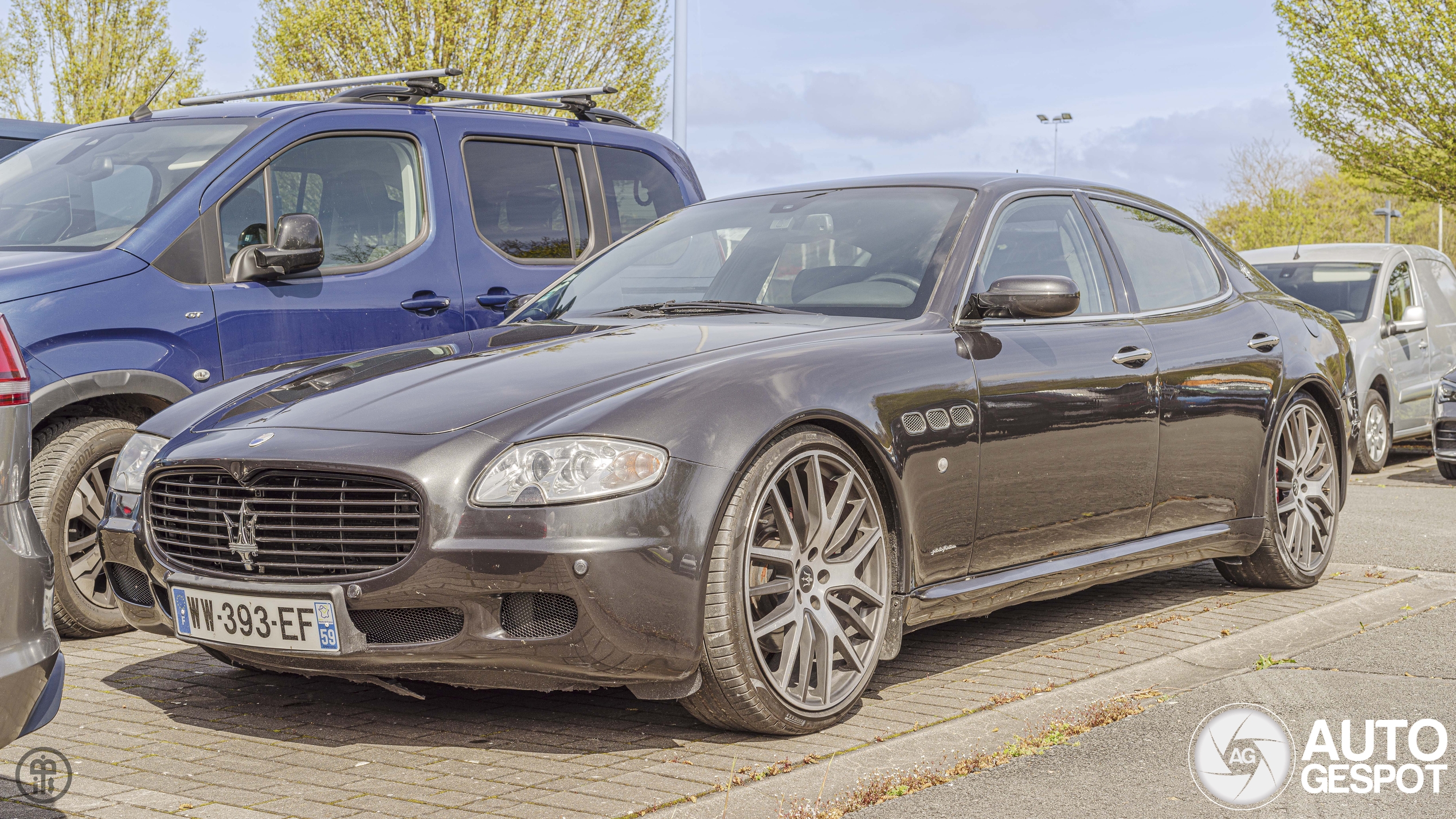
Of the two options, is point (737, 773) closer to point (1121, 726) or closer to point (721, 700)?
point (721, 700)

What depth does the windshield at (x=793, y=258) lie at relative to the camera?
514cm

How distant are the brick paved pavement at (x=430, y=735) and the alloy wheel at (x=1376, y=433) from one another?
7.24m

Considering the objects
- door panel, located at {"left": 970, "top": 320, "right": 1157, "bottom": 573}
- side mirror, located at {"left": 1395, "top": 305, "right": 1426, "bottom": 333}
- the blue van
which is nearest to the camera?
door panel, located at {"left": 970, "top": 320, "right": 1157, "bottom": 573}

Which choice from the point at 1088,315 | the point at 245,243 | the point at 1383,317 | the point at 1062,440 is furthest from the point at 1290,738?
the point at 1383,317

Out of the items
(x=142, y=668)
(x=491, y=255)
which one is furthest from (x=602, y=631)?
(x=491, y=255)

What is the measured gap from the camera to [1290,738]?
4.27m

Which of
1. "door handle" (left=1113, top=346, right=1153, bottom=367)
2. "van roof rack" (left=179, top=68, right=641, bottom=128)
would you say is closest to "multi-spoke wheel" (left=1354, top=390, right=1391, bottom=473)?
"van roof rack" (left=179, top=68, right=641, bottom=128)

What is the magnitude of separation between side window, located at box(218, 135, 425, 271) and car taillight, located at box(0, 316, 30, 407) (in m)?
2.94

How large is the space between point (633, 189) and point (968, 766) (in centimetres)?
482

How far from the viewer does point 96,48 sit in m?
25.0

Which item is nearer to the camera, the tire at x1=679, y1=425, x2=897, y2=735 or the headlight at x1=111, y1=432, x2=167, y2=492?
the tire at x1=679, y1=425, x2=897, y2=735

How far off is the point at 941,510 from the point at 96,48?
2394 cm

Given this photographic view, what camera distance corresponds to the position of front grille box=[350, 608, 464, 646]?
154 inches

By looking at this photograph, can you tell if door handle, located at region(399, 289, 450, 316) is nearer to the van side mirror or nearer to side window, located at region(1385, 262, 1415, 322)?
the van side mirror
